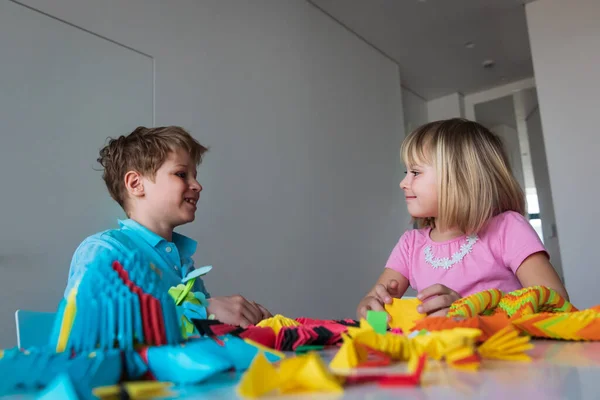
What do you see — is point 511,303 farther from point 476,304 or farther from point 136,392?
point 136,392

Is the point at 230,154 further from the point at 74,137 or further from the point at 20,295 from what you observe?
the point at 20,295

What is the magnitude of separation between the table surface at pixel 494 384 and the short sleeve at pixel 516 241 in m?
0.64

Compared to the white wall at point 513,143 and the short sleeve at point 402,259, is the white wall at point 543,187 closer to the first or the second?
the white wall at point 513,143

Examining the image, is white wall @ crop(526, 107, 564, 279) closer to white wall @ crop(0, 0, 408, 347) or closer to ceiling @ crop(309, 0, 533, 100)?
ceiling @ crop(309, 0, 533, 100)

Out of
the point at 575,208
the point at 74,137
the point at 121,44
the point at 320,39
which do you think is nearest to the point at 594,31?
the point at 575,208

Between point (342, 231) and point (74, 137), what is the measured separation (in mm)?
1574

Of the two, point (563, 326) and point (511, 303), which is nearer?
point (563, 326)

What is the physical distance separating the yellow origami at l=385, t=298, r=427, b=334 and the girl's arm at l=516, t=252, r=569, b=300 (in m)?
0.43

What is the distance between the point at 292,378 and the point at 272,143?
6.96ft

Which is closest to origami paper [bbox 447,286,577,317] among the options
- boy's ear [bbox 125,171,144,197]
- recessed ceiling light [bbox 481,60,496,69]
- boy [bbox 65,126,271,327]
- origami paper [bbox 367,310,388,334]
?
origami paper [bbox 367,310,388,334]

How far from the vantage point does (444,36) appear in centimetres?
332

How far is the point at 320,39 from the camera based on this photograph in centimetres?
287

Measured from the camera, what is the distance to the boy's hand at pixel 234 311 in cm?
76

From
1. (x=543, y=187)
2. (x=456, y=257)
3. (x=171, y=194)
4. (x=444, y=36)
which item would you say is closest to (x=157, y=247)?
(x=171, y=194)
